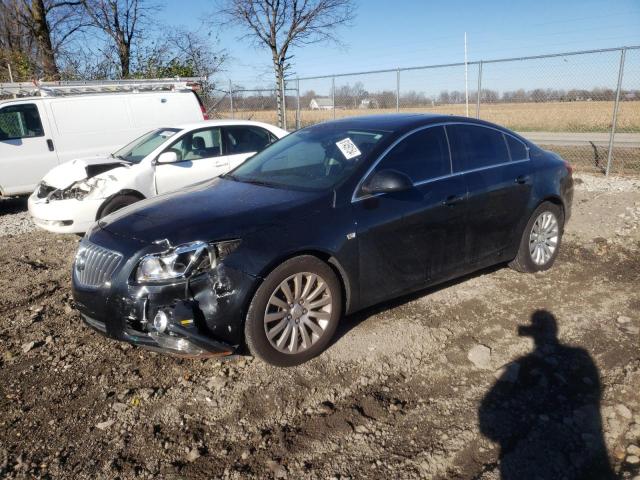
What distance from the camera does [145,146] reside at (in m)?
7.55

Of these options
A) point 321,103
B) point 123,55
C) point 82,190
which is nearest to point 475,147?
point 82,190

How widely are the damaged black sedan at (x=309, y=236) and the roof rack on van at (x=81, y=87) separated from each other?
6.23m

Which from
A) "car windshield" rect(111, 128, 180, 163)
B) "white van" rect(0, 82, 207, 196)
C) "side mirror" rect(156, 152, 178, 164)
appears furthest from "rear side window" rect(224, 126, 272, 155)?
"white van" rect(0, 82, 207, 196)

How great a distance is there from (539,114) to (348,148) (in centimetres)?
1340

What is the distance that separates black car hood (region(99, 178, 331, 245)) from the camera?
3.34 metres

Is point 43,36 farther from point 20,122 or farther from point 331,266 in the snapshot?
point 331,266

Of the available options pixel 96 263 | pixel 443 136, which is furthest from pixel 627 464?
pixel 96 263

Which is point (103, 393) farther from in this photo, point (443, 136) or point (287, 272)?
A: point (443, 136)

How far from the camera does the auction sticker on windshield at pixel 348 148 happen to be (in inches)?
161

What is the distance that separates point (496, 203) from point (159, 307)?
3.04 m

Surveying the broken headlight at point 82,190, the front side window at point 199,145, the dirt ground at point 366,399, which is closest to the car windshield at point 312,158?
the dirt ground at point 366,399

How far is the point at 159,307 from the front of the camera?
125 inches

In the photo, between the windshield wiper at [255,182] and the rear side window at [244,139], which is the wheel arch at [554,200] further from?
the rear side window at [244,139]

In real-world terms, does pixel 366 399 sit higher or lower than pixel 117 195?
lower
